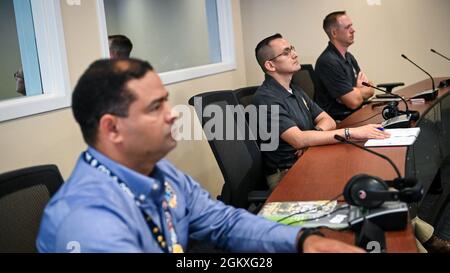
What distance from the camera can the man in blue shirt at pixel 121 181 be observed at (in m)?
0.96

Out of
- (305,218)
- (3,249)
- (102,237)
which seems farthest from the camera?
(305,218)

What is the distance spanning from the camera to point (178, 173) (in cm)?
141

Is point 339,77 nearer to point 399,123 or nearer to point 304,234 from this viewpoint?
point 399,123

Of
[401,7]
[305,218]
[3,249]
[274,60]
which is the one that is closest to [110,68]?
[3,249]

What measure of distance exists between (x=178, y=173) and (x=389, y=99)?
268 centimetres

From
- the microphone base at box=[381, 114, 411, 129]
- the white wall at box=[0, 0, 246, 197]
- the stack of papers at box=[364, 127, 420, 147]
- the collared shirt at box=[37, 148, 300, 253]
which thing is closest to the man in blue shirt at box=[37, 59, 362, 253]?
the collared shirt at box=[37, 148, 300, 253]

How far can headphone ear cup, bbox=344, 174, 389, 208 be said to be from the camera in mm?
1393

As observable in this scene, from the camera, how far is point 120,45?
2.92 meters

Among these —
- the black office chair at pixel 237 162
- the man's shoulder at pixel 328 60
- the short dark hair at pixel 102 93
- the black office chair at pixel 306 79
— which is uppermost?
the short dark hair at pixel 102 93

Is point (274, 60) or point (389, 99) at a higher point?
point (274, 60)

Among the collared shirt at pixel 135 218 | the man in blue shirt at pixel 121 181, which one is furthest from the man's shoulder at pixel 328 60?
the man in blue shirt at pixel 121 181

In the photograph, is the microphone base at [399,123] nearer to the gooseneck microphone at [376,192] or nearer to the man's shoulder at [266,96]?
the man's shoulder at [266,96]

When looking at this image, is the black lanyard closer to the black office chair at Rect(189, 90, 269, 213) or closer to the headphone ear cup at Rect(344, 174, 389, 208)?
the headphone ear cup at Rect(344, 174, 389, 208)
